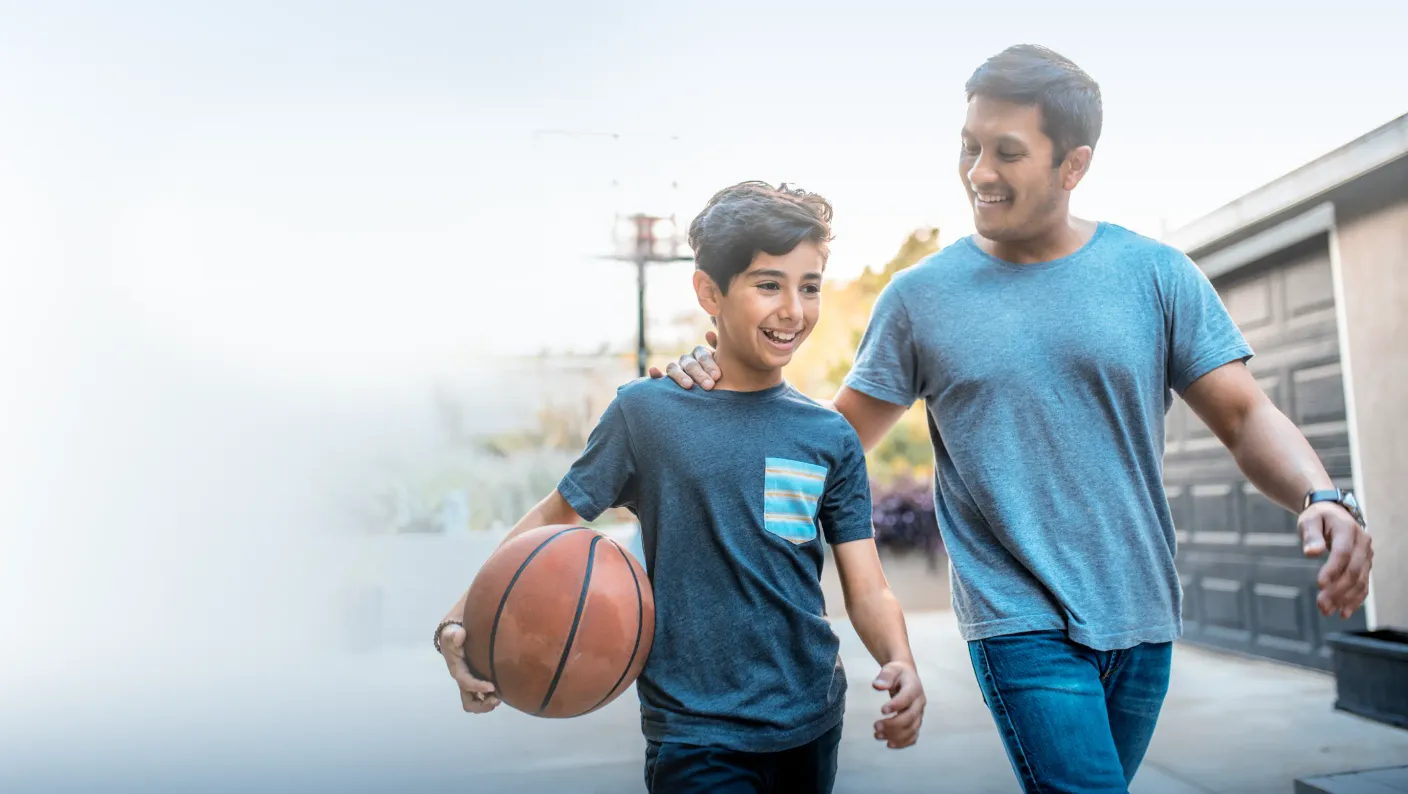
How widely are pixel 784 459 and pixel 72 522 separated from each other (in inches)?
618

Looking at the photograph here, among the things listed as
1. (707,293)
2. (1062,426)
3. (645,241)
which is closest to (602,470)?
(707,293)

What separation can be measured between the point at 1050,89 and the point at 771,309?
661 millimetres

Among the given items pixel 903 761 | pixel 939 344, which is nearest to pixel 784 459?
pixel 939 344

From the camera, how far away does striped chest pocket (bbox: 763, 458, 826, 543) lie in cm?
205

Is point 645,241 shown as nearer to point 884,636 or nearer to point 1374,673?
point 1374,673

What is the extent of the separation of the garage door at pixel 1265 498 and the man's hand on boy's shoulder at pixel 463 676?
5.50 meters

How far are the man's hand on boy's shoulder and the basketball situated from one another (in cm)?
2

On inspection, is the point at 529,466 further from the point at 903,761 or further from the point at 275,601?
the point at 903,761

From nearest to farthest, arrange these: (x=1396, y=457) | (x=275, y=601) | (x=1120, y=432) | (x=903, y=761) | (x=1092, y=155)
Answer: (x=1120, y=432), (x=1092, y=155), (x=903, y=761), (x=1396, y=457), (x=275, y=601)

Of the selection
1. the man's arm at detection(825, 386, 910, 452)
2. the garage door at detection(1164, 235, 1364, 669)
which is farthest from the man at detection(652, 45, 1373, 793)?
the garage door at detection(1164, 235, 1364, 669)

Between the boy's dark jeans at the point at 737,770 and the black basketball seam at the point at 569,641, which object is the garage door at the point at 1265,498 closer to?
the boy's dark jeans at the point at 737,770

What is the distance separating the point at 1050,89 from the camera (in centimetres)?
212

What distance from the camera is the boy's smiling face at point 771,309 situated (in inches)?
82.9

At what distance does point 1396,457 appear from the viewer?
602 centimetres
